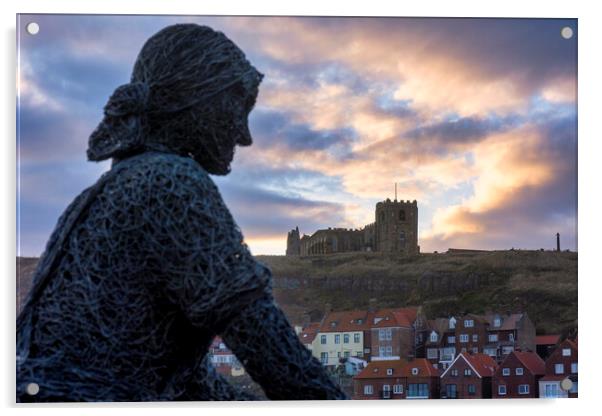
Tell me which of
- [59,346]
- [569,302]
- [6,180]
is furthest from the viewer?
[569,302]

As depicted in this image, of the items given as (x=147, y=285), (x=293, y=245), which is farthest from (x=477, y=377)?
(x=147, y=285)

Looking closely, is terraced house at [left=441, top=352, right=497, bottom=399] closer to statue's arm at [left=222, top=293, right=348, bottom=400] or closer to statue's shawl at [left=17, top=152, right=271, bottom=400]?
statue's arm at [left=222, top=293, right=348, bottom=400]

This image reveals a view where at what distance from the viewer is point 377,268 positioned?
6684 millimetres

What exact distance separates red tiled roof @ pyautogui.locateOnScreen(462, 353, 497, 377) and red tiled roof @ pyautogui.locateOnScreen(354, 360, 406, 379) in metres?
0.47

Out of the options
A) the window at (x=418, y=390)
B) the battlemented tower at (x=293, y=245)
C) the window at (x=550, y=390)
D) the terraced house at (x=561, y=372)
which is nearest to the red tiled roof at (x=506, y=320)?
the terraced house at (x=561, y=372)

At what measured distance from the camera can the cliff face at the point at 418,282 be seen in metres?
6.63

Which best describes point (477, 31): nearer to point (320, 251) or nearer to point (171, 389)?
point (320, 251)

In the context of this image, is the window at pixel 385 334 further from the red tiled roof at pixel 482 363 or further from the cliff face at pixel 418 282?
the red tiled roof at pixel 482 363

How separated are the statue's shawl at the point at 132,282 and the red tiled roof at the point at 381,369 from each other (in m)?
2.32

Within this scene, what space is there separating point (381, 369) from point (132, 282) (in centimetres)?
263

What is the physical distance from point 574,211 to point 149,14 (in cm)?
319

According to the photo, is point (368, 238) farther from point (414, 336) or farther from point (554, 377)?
point (554, 377)

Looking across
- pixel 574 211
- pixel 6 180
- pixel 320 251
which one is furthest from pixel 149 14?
pixel 574 211

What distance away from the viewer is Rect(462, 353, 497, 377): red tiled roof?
6.39 meters
